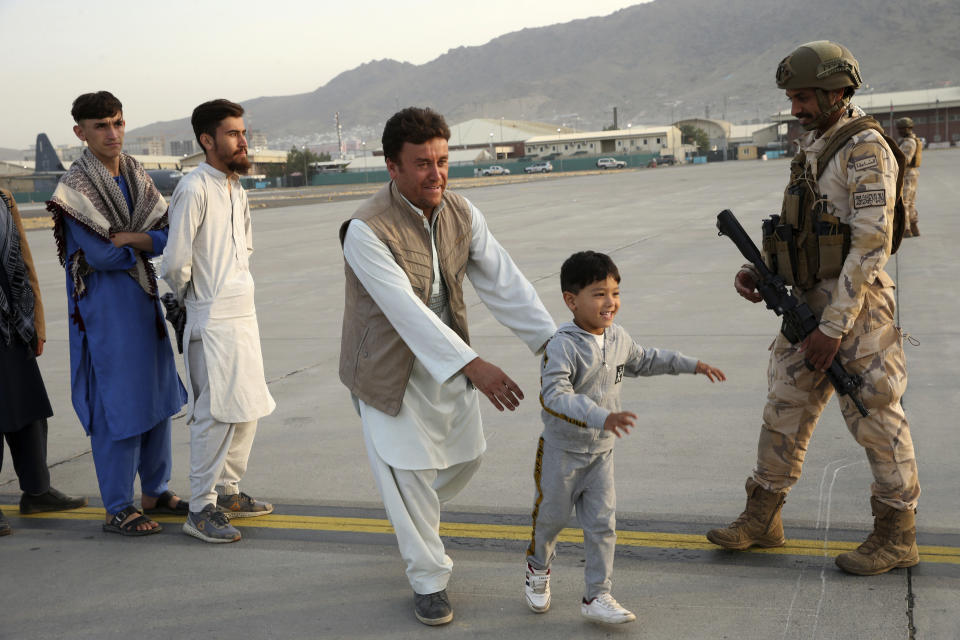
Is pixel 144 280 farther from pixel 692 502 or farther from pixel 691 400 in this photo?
pixel 691 400

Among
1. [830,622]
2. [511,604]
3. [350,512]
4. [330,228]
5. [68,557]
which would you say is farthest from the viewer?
[330,228]

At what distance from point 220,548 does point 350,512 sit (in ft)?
2.28

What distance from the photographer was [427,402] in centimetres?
351

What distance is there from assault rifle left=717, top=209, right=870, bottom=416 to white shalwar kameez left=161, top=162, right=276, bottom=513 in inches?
94.3

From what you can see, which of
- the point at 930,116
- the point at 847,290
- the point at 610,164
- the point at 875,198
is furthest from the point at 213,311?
the point at 930,116

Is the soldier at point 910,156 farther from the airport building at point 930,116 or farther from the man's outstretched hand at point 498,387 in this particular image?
the airport building at point 930,116

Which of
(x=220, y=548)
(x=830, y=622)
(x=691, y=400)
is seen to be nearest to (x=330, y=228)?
(x=691, y=400)

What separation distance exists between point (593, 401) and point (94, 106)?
3057mm

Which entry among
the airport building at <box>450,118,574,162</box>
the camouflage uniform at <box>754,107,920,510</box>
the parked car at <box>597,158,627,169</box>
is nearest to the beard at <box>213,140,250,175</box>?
the camouflage uniform at <box>754,107,920,510</box>

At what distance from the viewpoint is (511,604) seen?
3.61 metres

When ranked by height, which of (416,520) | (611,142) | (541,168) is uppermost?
(611,142)

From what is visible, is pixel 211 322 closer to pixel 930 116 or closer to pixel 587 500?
pixel 587 500

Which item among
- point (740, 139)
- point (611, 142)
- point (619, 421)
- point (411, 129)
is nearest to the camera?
point (619, 421)

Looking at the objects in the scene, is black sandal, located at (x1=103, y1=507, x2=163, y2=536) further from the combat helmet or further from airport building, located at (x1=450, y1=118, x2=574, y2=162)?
airport building, located at (x1=450, y1=118, x2=574, y2=162)
